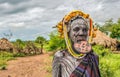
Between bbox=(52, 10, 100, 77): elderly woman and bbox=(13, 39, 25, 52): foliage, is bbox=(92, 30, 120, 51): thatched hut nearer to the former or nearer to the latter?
bbox=(13, 39, 25, 52): foliage

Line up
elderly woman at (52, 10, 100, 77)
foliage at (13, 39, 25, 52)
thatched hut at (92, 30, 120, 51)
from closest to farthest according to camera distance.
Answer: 1. elderly woman at (52, 10, 100, 77)
2. foliage at (13, 39, 25, 52)
3. thatched hut at (92, 30, 120, 51)

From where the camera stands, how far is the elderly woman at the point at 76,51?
393cm

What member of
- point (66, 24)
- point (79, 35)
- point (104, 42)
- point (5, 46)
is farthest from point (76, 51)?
point (104, 42)

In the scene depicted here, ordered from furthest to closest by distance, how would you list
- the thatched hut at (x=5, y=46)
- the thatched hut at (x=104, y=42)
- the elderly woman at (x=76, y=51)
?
the thatched hut at (x=104, y=42)
the thatched hut at (x=5, y=46)
the elderly woman at (x=76, y=51)

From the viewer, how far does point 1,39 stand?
29.7 meters

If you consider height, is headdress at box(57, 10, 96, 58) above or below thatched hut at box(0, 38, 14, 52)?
above

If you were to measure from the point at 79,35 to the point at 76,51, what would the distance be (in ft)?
0.67

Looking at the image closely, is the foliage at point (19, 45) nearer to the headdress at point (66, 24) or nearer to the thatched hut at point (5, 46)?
the thatched hut at point (5, 46)

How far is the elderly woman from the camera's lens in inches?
155

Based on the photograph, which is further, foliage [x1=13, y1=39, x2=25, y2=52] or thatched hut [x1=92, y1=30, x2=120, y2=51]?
thatched hut [x1=92, y1=30, x2=120, y2=51]

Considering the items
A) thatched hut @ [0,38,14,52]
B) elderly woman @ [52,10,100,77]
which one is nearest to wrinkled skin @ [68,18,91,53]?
elderly woman @ [52,10,100,77]

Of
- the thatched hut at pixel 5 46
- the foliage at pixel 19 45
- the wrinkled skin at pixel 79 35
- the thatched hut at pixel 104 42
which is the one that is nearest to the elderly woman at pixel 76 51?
the wrinkled skin at pixel 79 35

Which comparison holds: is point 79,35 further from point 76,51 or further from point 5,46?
point 5,46

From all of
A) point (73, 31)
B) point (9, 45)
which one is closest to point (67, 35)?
point (73, 31)
